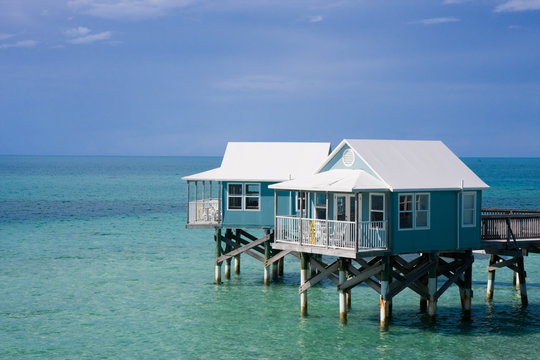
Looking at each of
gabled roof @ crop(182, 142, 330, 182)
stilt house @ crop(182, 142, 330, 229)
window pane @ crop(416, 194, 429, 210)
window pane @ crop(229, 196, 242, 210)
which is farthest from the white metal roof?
window pane @ crop(229, 196, 242, 210)

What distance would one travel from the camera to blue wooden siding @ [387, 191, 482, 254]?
26578 mm

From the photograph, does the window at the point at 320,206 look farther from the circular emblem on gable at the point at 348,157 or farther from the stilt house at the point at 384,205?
the circular emblem on gable at the point at 348,157

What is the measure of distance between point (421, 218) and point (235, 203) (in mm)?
10996

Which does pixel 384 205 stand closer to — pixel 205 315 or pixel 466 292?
pixel 466 292

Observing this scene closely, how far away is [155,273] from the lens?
41344mm

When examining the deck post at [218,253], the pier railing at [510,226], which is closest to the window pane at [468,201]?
the pier railing at [510,226]

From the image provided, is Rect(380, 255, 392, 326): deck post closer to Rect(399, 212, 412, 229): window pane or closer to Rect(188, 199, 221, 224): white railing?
Rect(399, 212, 412, 229): window pane

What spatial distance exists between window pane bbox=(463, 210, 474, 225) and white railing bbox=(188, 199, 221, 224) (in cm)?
1217

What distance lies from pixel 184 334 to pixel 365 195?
316 inches

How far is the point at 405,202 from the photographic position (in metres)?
27.1

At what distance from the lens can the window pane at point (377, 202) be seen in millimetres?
27141

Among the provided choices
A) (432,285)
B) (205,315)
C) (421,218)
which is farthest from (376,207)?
(205,315)

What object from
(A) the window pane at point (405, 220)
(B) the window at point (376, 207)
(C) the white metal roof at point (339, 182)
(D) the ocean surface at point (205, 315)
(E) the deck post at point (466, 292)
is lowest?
(D) the ocean surface at point (205, 315)

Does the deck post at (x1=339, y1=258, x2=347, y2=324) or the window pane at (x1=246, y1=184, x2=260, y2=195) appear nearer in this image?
the deck post at (x1=339, y1=258, x2=347, y2=324)
